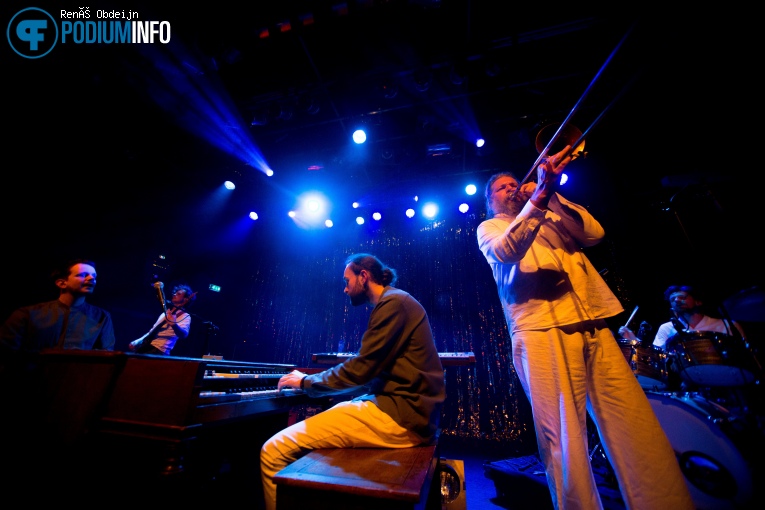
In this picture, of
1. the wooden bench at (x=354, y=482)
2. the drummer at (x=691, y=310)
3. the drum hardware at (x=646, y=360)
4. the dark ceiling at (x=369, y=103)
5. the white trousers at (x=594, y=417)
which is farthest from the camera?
the drummer at (x=691, y=310)

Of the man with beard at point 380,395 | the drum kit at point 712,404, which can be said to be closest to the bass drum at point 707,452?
the drum kit at point 712,404

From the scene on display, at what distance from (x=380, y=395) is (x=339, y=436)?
0.96 ft

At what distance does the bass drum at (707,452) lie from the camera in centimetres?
222

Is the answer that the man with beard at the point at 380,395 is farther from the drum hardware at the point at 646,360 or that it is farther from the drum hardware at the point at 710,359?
the drum hardware at the point at 710,359

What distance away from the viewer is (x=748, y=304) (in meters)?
2.95

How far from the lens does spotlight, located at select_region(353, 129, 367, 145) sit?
15.6 ft

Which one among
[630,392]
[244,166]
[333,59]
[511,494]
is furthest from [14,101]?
[511,494]

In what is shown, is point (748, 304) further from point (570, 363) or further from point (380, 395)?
point (380, 395)

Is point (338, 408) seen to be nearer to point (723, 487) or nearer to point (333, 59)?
point (723, 487)

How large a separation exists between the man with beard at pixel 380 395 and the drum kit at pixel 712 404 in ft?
8.45

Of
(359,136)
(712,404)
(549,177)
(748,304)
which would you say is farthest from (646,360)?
(359,136)

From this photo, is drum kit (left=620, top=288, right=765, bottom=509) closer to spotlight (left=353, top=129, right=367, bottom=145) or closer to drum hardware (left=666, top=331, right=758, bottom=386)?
drum hardware (left=666, top=331, right=758, bottom=386)

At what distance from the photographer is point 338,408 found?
157 centimetres

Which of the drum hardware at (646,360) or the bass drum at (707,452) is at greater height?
the drum hardware at (646,360)
